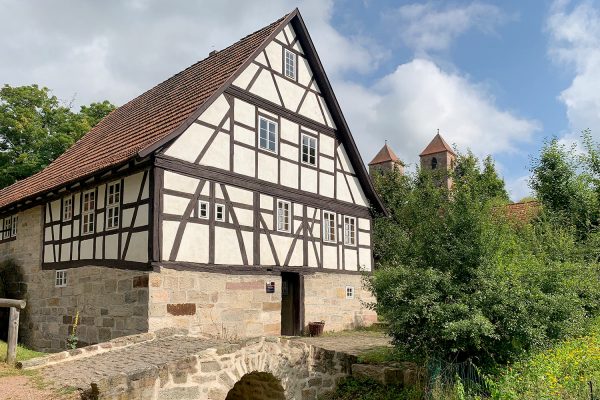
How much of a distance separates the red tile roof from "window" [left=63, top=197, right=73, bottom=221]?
579mm

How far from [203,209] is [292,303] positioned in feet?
15.9

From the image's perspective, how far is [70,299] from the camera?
1421 centimetres

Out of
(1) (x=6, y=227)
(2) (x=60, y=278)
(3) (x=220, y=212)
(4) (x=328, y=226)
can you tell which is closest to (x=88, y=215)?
(2) (x=60, y=278)

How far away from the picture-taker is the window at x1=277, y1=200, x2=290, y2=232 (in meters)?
15.4

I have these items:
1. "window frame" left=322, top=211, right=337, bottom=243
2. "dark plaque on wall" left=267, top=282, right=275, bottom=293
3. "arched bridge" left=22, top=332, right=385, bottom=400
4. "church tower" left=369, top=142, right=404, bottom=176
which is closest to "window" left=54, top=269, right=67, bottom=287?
"arched bridge" left=22, top=332, right=385, bottom=400

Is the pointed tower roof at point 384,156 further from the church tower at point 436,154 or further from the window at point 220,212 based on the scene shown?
the window at point 220,212

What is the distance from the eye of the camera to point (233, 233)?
13852 mm

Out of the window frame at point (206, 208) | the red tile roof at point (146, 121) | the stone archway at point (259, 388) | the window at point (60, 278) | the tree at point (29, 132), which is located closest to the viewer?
the stone archway at point (259, 388)

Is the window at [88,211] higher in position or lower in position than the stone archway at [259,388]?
higher

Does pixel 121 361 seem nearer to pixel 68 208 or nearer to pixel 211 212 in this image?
pixel 211 212

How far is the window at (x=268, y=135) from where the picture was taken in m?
15.2

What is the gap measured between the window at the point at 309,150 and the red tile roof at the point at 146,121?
3309 millimetres

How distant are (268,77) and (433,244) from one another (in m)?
7.76

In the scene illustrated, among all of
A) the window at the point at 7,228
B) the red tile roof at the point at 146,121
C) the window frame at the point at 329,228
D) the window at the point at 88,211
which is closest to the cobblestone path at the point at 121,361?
the red tile roof at the point at 146,121
